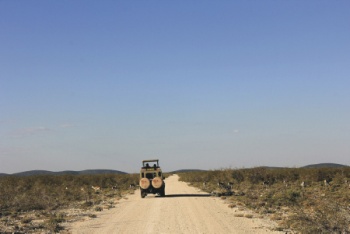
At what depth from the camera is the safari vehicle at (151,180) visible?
87.7ft

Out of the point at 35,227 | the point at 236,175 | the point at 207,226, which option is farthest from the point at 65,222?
the point at 236,175

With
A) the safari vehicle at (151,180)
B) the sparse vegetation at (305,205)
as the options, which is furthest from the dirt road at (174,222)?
the safari vehicle at (151,180)

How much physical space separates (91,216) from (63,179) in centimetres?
3967

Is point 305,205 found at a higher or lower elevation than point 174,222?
higher

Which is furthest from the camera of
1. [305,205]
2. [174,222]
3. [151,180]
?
[151,180]

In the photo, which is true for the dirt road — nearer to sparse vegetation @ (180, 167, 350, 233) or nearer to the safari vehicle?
sparse vegetation @ (180, 167, 350, 233)

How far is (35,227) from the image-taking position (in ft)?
49.7

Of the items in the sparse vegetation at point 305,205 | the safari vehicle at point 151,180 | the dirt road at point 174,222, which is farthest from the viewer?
the safari vehicle at point 151,180

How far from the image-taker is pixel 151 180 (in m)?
27.1

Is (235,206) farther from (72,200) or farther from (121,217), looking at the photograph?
(72,200)

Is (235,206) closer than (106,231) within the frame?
No

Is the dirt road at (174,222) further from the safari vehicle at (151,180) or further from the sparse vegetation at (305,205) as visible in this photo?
the safari vehicle at (151,180)

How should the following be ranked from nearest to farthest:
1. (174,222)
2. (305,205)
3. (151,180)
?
(174,222), (305,205), (151,180)

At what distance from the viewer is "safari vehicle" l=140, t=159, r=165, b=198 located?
87.7 ft
